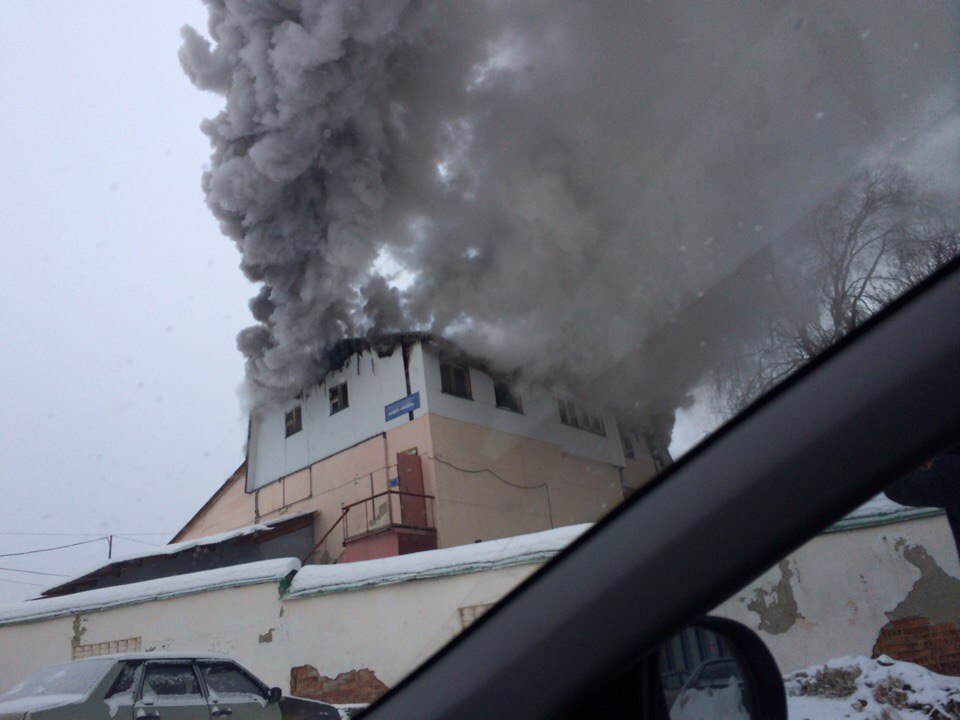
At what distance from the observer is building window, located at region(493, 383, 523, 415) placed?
48.8 feet

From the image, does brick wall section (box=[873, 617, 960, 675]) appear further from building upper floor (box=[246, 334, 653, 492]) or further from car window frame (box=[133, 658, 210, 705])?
building upper floor (box=[246, 334, 653, 492])

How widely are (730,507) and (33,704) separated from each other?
3.53 meters

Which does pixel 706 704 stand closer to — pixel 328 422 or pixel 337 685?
pixel 337 685

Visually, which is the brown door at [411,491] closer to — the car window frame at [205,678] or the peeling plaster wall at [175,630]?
the peeling plaster wall at [175,630]

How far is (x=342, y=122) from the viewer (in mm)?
18375

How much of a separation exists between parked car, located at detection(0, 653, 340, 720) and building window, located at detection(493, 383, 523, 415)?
456 inches

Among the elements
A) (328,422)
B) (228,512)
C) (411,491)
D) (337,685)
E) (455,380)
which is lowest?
(337,685)

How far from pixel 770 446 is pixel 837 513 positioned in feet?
0.28

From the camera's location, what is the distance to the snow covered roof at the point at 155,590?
614 cm

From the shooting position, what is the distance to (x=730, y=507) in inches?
26.9

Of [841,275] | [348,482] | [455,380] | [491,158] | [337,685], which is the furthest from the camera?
[491,158]

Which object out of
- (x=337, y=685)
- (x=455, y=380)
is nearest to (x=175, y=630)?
(x=337, y=685)

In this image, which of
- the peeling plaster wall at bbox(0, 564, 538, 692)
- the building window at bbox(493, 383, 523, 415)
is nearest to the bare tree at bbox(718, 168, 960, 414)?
the peeling plaster wall at bbox(0, 564, 538, 692)

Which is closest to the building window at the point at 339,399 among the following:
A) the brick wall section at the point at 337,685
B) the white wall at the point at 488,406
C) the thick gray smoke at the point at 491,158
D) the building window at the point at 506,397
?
the thick gray smoke at the point at 491,158
